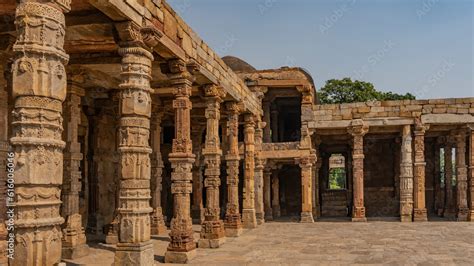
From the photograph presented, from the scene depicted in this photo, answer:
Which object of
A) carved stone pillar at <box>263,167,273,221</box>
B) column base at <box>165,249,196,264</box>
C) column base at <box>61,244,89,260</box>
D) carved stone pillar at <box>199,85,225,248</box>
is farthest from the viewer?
Result: carved stone pillar at <box>263,167,273,221</box>

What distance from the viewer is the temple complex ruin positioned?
491cm

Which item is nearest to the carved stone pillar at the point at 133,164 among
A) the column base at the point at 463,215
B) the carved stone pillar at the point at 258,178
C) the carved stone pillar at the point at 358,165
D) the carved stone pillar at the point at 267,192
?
the carved stone pillar at the point at 258,178

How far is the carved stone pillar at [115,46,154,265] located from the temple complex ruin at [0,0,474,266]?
0.06 feet

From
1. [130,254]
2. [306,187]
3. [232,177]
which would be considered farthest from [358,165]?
[130,254]

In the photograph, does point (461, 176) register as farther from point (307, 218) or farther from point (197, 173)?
point (197, 173)

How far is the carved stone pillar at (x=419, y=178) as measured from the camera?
1945 cm

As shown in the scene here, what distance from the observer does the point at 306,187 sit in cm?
2028

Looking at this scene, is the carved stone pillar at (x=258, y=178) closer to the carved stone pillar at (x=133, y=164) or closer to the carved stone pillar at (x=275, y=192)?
the carved stone pillar at (x=275, y=192)

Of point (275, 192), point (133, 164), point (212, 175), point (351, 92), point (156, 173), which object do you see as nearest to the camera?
point (133, 164)

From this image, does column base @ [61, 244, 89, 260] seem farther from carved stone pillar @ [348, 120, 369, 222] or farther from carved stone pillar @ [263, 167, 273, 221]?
carved stone pillar @ [348, 120, 369, 222]

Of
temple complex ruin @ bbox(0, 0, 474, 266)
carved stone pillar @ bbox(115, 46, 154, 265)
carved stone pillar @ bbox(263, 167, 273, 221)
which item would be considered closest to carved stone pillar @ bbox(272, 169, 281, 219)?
temple complex ruin @ bbox(0, 0, 474, 266)

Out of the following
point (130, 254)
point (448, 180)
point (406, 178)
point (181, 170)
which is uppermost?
point (181, 170)

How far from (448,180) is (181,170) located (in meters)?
16.0

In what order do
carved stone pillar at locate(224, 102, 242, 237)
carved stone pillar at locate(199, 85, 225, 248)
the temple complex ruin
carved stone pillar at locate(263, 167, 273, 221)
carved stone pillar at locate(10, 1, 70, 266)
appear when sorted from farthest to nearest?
carved stone pillar at locate(263, 167, 273, 221), carved stone pillar at locate(224, 102, 242, 237), carved stone pillar at locate(199, 85, 225, 248), the temple complex ruin, carved stone pillar at locate(10, 1, 70, 266)
